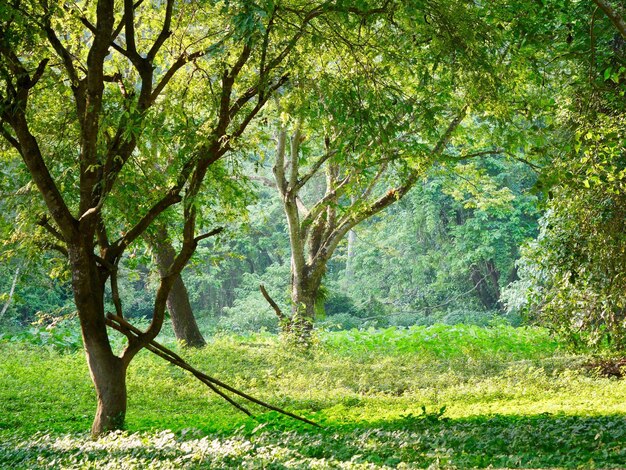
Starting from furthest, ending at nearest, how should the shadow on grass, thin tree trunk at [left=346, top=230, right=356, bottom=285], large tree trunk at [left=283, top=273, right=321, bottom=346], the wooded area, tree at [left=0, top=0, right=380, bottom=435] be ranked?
thin tree trunk at [left=346, top=230, right=356, bottom=285] → large tree trunk at [left=283, top=273, right=321, bottom=346] → the wooded area → tree at [left=0, top=0, right=380, bottom=435] → the shadow on grass

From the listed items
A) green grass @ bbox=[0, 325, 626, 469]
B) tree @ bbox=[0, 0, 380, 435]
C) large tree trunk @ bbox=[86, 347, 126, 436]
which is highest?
tree @ bbox=[0, 0, 380, 435]

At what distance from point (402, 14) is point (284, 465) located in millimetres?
4815

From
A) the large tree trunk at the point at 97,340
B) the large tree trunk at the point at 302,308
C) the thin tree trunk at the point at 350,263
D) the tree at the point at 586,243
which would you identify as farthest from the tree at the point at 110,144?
the thin tree trunk at the point at 350,263

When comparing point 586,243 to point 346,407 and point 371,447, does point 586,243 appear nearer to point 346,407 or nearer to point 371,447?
point 346,407

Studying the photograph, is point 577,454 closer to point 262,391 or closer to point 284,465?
point 284,465

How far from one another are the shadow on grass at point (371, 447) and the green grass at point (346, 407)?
0.02m

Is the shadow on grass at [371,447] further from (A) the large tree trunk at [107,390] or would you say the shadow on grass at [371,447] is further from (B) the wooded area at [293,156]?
(A) the large tree trunk at [107,390]

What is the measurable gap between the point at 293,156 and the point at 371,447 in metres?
10.9

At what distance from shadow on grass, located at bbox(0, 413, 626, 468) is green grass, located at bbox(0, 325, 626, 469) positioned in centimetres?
2

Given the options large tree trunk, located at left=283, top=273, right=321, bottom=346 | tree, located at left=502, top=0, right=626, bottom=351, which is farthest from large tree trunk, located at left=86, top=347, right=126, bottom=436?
large tree trunk, located at left=283, top=273, right=321, bottom=346

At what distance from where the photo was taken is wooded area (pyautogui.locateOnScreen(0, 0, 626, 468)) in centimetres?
700

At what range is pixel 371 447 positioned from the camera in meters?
5.82

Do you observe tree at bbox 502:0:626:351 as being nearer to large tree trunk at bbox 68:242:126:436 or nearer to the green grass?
the green grass

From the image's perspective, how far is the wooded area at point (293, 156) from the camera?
7.00m
